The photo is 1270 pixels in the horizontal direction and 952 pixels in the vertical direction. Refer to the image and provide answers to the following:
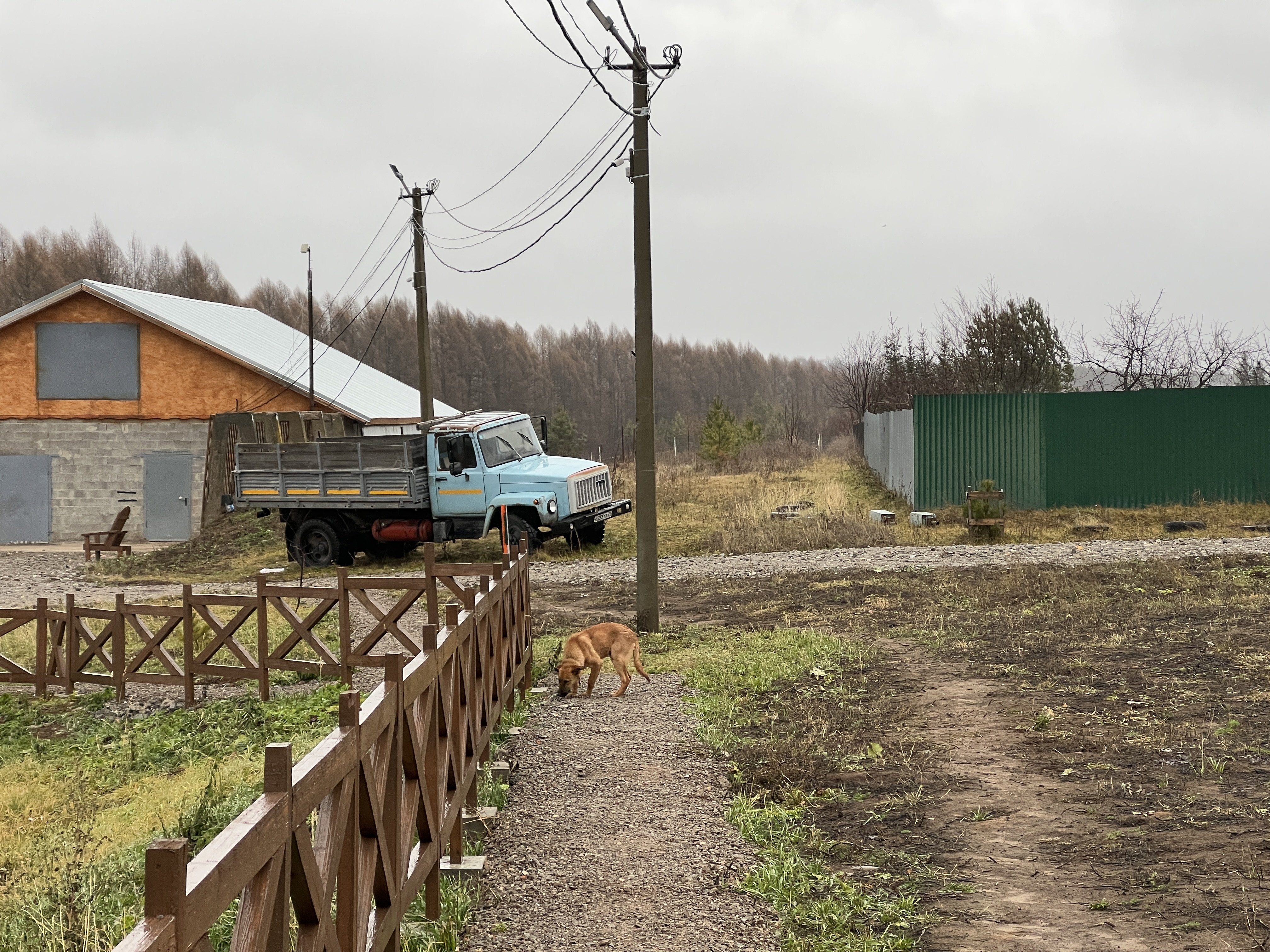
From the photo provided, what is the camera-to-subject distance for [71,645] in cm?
1198

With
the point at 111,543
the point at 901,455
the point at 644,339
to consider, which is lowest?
the point at 111,543

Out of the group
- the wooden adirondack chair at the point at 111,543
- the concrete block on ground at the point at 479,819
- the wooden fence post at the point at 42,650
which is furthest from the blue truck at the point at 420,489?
the concrete block on ground at the point at 479,819

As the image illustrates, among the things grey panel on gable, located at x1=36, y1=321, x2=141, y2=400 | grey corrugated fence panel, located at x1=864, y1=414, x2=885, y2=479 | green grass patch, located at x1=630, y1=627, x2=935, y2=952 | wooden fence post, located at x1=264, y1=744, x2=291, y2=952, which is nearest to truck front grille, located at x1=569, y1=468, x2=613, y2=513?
green grass patch, located at x1=630, y1=627, x2=935, y2=952

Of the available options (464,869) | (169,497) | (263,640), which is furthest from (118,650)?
(169,497)

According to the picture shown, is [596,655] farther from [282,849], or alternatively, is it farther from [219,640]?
[282,849]

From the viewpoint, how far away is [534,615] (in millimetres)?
14508

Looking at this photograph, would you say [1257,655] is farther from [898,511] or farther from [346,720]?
[898,511]

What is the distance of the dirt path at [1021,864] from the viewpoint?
445cm

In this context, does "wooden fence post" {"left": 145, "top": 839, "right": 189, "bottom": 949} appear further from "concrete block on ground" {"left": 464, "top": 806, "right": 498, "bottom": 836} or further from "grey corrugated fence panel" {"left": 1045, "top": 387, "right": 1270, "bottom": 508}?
"grey corrugated fence panel" {"left": 1045, "top": 387, "right": 1270, "bottom": 508}

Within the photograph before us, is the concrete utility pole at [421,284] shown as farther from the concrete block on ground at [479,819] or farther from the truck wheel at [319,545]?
the concrete block on ground at [479,819]

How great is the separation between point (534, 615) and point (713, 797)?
8217 mm

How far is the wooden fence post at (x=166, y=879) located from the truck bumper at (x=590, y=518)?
18.0 meters

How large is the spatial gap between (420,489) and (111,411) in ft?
36.1

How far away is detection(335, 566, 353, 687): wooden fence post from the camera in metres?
10.6
